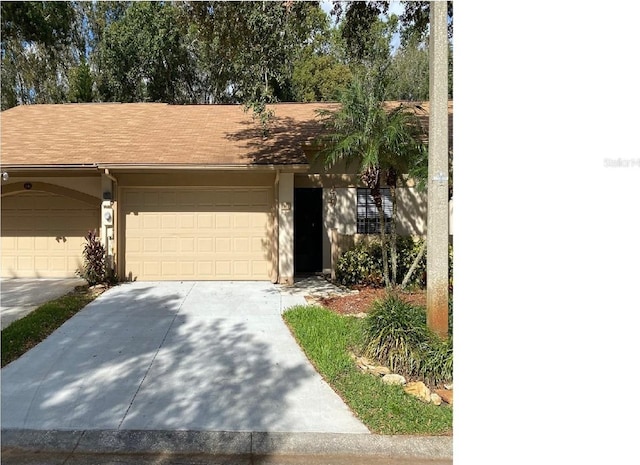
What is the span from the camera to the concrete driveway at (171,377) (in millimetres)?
3945

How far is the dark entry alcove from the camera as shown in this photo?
35.2ft

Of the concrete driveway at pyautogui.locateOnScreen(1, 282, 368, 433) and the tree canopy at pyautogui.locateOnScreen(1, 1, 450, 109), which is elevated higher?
the tree canopy at pyautogui.locateOnScreen(1, 1, 450, 109)

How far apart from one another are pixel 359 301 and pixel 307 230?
3.27 metres

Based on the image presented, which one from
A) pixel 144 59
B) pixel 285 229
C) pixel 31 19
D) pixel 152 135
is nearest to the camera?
pixel 285 229

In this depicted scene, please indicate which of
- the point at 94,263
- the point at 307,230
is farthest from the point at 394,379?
the point at 94,263

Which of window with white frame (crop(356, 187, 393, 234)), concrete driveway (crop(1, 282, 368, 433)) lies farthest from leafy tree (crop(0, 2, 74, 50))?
window with white frame (crop(356, 187, 393, 234))

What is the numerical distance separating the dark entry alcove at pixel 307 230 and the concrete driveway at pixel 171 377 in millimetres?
3634

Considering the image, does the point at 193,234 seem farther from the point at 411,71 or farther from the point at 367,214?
the point at 411,71

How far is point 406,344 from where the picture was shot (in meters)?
4.90

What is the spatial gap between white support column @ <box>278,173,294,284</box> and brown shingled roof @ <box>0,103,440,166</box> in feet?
2.04

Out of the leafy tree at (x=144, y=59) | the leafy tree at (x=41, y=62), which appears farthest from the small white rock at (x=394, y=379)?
the leafy tree at (x=144, y=59)

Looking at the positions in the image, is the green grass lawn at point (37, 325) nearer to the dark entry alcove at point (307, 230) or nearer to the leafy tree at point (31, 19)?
the dark entry alcove at point (307, 230)

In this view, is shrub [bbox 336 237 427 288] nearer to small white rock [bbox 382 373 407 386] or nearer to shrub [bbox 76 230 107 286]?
small white rock [bbox 382 373 407 386]
